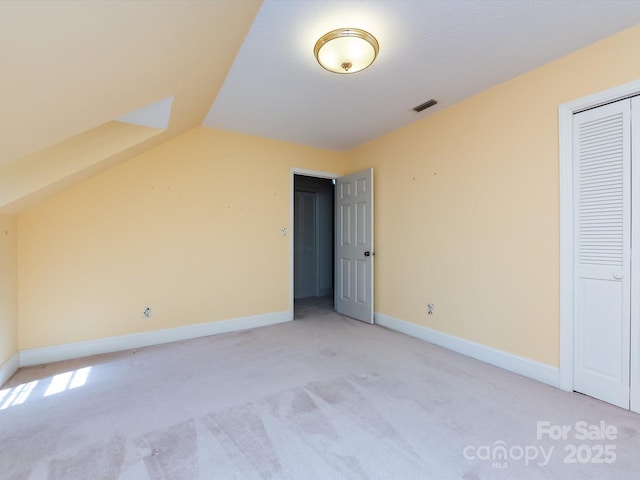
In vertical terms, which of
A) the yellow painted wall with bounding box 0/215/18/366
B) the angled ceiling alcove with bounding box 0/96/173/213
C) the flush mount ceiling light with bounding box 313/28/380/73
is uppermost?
the flush mount ceiling light with bounding box 313/28/380/73

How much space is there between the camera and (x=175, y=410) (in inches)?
76.4

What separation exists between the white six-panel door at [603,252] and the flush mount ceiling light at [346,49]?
1684mm

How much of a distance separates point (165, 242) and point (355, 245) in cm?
247

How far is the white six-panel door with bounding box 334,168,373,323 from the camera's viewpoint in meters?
3.96

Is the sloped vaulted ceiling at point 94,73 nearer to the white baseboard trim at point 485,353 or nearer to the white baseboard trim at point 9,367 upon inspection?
the white baseboard trim at point 9,367

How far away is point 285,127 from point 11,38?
2.73 meters

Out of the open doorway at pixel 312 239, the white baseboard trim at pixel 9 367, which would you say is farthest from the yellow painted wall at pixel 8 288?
the open doorway at pixel 312 239

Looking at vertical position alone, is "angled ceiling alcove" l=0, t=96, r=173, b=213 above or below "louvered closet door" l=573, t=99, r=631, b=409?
above

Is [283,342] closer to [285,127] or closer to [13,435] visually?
[13,435]

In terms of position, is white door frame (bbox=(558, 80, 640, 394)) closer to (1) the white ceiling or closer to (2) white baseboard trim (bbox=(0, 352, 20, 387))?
(1) the white ceiling

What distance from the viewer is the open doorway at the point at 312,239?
5.85 m

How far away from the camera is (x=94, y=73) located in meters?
1.49

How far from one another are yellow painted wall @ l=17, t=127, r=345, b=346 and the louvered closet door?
Answer: 3.10 metres

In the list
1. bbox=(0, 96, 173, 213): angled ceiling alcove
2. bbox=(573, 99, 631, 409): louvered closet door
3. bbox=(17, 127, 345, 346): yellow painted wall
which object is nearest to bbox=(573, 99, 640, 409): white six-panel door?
bbox=(573, 99, 631, 409): louvered closet door
